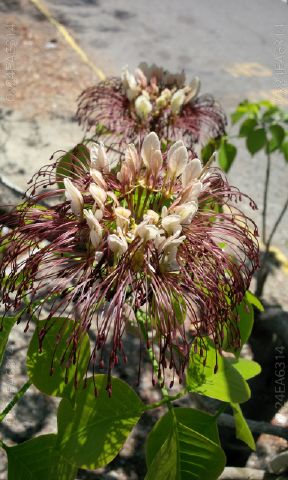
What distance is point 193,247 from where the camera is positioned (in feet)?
4.68

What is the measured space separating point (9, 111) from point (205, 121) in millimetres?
4074

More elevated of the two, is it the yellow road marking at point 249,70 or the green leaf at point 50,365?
the yellow road marking at point 249,70

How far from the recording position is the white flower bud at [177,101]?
2.29 meters

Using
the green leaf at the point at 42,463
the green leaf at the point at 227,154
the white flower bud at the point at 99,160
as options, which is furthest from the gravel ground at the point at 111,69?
the white flower bud at the point at 99,160

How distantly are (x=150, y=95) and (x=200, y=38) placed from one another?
257 inches

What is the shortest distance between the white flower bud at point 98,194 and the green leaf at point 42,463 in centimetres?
58

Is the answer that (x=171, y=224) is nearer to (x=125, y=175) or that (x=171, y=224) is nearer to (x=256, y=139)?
(x=125, y=175)

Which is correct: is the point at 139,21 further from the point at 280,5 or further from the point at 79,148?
the point at 79,148

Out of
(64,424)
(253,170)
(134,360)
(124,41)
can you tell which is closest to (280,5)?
(124,41)

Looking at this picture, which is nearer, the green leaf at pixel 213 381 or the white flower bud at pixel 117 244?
the white flower bud at pixel 117 244

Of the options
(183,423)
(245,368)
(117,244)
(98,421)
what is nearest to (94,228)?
(117,244)

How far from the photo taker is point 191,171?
1454mm

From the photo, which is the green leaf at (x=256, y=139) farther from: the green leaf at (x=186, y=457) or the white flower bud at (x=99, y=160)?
the green leaf at (x=186, y=457)

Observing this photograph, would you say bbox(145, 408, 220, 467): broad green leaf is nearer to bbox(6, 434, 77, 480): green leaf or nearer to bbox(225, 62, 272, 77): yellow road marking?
bbox(6, 434, 77, 480): green leaf
